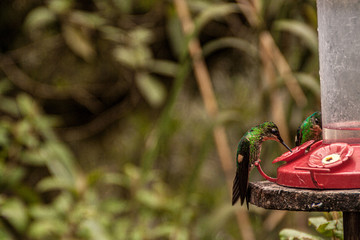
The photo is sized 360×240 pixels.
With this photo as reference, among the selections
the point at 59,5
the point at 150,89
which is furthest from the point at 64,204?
the point at 59,5

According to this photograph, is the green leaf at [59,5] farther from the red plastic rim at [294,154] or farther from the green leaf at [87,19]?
the red plastic rim at [294,154]

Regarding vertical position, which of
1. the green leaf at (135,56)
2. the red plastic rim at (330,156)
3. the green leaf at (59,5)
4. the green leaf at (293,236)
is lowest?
the green leaf at (293,236)

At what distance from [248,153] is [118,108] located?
1.92 m

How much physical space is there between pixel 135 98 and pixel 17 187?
0.73 m

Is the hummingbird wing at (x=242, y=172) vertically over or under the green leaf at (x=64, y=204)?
over

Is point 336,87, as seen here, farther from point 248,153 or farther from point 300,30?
point 300,30

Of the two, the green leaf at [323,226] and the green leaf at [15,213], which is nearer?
the green leaf at [323,226]

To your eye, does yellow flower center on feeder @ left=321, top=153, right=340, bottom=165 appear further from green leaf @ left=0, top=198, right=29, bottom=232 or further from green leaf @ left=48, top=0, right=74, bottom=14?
green leaf @ left=48, top=0, right=74, bottom=14

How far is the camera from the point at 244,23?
2646 millimetres

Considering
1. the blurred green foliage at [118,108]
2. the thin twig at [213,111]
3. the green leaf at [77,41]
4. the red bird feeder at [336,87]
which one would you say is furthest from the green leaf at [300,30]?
the green leaf at [77,41]

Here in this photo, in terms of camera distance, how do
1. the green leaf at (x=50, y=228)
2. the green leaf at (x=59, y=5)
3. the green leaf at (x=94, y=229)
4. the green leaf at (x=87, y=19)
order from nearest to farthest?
the green leaf at (x=94, y=229) < the green leaf at (x=50, y=228) < the green leaf at (x=59, y=5) < the green leaf at (x=87, y=19)

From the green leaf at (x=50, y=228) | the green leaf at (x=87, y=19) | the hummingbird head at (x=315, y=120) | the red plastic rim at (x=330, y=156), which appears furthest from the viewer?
the green leaf at (x=87, y=19)

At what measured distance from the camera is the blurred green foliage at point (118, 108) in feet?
7.04

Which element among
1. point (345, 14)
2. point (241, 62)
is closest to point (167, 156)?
point (241, 62)
